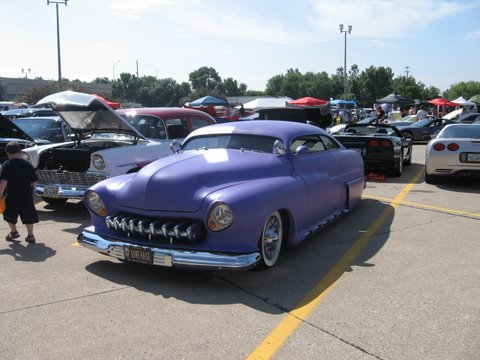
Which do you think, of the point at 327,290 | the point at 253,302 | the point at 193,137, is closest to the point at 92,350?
the point at 253,302

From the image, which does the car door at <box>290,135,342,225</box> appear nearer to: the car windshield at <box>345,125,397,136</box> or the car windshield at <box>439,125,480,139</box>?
the car windshield at <box>439,125,480,139</box>

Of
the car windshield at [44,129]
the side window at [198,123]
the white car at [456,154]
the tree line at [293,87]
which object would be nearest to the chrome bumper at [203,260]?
the side window at [198,123]

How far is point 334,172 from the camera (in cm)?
627

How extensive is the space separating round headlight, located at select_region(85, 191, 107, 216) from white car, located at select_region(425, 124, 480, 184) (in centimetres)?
745

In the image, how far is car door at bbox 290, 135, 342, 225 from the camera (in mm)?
5434

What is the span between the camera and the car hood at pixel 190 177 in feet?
14.6

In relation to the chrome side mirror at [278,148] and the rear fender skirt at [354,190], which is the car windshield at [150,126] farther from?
the chrome side mirror at [278,148]

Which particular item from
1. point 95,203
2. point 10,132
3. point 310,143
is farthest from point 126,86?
point 95,203

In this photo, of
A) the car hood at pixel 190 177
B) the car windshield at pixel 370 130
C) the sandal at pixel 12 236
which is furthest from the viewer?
the car windshield at pixel 370 130

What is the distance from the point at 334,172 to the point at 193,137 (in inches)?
73.4

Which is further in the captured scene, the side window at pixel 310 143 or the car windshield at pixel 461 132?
the car windshield at pixel 461 132

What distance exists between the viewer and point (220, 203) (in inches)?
166

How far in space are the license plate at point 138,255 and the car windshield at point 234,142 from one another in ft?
6.16

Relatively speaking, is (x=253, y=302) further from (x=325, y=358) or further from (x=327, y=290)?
(x=325, y=358)
